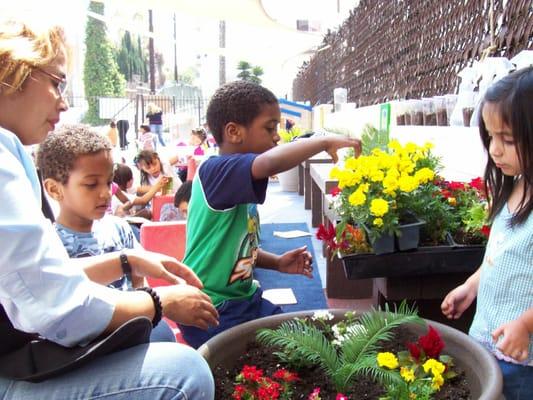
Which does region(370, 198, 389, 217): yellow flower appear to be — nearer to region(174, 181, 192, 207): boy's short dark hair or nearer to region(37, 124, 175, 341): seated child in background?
region(37, 124, 175, 341): seated child in background

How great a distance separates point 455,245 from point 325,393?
894 mm

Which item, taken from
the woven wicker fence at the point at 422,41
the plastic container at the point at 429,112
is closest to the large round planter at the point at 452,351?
the woven wicker fence at the point at 422,41

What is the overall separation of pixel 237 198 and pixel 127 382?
35.5 inches

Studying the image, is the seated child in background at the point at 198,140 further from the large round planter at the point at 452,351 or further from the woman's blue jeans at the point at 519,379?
the woman's blue jeans at the point at 519,379

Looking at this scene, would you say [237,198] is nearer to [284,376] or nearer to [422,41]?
[284,376]

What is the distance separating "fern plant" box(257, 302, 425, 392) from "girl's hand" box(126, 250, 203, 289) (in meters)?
0.28

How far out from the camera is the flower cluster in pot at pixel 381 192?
1945 millimetres

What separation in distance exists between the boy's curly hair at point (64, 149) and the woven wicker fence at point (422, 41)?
2.13m

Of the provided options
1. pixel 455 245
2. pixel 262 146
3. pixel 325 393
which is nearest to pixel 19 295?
pixel 325 393

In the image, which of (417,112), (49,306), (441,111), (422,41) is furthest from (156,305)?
(422,41)

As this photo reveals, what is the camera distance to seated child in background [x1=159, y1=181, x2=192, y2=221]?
4422 millimetres

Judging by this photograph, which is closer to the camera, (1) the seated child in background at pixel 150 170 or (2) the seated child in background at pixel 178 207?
(2) the seated child in background at pixel 178 207

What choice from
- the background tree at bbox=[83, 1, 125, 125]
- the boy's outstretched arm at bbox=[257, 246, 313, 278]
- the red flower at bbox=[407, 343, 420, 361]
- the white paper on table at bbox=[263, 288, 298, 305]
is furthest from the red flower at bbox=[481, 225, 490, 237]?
the background tree at bbox=[83, 1, 125, 125]

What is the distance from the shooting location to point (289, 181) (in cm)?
1037
